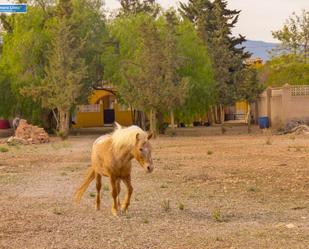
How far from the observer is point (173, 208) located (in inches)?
460

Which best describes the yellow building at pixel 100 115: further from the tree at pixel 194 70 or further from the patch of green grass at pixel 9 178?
the patch of green grass at pixel 9 178

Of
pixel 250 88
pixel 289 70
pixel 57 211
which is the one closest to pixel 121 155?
pixel 57 211

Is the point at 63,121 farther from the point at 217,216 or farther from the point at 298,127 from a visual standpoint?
the point at 217,216

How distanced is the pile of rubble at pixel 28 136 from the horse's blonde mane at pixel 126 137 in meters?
25.6

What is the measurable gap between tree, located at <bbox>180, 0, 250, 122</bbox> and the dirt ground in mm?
29766

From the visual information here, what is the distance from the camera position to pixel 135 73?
40438 mm

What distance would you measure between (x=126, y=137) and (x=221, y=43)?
43.1 metres

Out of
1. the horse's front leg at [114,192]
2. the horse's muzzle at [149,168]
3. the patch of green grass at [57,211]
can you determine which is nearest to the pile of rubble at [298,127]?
the patch of green grass at [57,211]

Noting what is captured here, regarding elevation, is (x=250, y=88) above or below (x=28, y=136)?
above

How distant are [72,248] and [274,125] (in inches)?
1620

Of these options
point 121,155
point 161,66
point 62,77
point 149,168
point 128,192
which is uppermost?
point 161,66

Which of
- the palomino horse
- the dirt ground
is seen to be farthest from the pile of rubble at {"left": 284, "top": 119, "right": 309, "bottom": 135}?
the palomino horse

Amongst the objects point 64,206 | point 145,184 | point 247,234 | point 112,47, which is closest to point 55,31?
point 112,47

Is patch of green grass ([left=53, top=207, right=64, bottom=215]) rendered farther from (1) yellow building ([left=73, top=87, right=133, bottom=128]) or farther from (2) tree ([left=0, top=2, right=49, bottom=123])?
(1) yellow building ([left=73, top=87, right=133, bottom=128])
